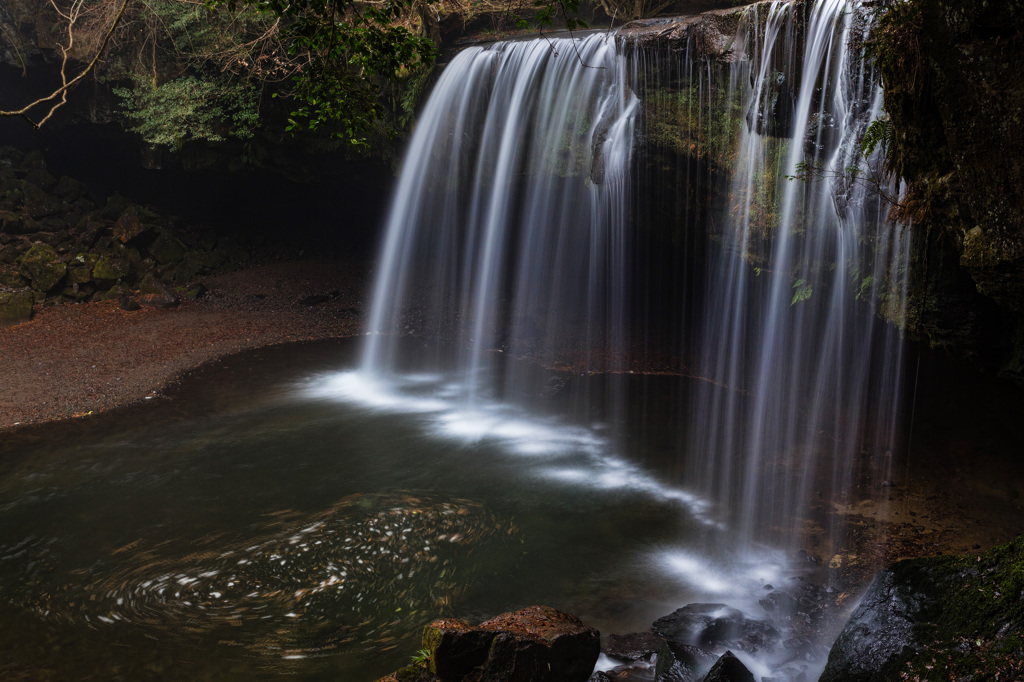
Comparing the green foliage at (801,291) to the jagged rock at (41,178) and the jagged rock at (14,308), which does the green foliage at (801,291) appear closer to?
the jagged rock at (14,308)

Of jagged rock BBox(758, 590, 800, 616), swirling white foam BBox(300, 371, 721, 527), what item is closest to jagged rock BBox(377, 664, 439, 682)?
jagged rock BBox(758, 590, 800, 616)

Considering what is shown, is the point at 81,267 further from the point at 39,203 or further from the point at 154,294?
the point at 39,203

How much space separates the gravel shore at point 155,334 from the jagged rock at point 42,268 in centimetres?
70

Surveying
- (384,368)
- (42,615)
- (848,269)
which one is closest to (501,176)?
(384,368)

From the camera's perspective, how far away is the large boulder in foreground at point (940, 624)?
334cm

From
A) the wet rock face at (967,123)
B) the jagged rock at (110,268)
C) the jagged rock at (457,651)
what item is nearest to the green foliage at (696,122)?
the wet rock face at (967,123)

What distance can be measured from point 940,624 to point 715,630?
1.99 meters

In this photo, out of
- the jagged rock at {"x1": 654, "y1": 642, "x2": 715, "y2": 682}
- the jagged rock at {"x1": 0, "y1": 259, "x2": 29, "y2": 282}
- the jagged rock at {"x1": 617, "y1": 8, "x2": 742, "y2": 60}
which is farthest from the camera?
the jagged rock at {"x1": 0, "y1": 259, "x2": 29, "y2": 282}

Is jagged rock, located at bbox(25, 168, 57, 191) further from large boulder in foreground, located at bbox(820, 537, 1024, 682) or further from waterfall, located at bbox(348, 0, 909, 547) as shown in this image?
large boulder in foreground, located at bbox(820, 537, 1024, 682)

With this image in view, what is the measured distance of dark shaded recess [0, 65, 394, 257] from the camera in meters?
15.1

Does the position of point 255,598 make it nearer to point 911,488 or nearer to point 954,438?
point 911,488

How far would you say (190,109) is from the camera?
45.3 feet

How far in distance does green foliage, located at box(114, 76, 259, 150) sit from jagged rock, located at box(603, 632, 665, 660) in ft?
42.6

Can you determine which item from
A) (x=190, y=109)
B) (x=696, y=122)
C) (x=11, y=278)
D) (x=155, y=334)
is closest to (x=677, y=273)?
(x=696, y=122)
